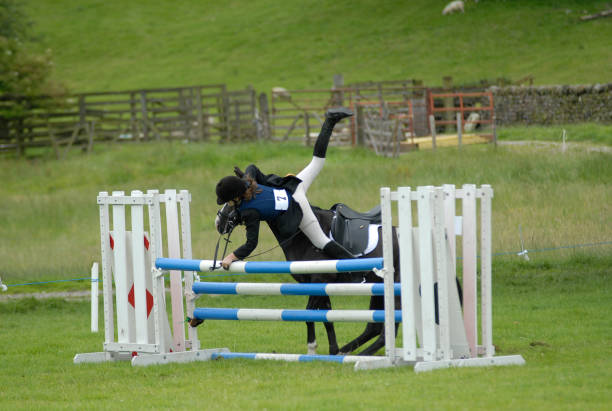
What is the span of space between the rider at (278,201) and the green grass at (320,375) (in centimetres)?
120

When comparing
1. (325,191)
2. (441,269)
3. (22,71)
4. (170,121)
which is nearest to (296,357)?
(441,269)

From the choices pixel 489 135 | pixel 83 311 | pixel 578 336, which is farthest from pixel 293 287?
pixel 489 135

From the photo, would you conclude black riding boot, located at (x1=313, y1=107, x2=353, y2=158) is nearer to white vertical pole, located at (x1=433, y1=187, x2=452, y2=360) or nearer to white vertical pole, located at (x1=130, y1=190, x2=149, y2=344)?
white vertical pole, located at (x1=433, y1=187, x2=452, y2=360)

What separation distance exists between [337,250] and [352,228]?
28 centimetres

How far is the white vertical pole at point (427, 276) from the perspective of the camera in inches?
292

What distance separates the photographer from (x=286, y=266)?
8.19 metres

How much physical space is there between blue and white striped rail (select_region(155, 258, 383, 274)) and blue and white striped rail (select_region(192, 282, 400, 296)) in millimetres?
180

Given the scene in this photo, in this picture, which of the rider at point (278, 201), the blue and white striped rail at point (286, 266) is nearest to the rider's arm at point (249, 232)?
the rider at point (278, 201)

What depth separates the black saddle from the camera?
342 inches

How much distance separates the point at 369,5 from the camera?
193 ft

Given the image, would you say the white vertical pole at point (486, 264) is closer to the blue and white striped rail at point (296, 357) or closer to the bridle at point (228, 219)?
the blue and white striped rail at point (296, 357)

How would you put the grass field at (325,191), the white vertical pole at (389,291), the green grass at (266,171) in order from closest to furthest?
the grass field at (325,191) < the white vertical pole at (389,291) < the green grass at (266,171)

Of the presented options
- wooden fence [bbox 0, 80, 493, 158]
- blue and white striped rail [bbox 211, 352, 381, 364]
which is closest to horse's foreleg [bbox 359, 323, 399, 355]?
blue and white striped rail [bbox 211, 352, 381, 364]

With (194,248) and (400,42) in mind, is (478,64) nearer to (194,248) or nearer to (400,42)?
(400,42)
